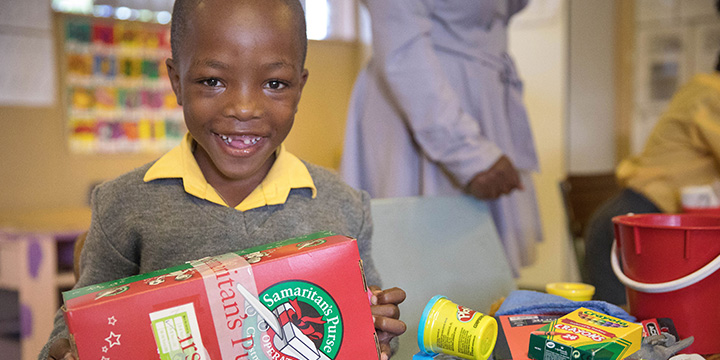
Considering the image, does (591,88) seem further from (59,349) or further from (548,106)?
(59,349)

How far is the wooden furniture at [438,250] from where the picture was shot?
100 cm

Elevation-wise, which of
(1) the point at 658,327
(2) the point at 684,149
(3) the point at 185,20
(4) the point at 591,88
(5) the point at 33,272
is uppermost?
(4) the point at 591,88

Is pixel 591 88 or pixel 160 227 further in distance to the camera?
pixel 591 88

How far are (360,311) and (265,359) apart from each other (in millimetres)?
98

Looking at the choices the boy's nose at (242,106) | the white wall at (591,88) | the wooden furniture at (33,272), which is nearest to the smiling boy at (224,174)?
the boy's nose at (242,106)

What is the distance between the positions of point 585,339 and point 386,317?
0.67ft

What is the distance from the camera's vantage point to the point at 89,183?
365 centimetres

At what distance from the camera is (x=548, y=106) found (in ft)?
10.4

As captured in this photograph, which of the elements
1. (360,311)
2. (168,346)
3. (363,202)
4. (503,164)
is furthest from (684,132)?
(168,346)

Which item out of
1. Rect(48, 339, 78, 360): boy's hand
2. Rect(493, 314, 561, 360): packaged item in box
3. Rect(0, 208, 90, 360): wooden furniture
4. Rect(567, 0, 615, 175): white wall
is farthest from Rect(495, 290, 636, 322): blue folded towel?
Rect(567, 0, 615, 175): white wall

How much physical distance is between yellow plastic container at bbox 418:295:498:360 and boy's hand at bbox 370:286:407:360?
4cm

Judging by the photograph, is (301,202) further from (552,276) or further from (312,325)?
(552,276)

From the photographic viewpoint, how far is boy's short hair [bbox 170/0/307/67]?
71cm

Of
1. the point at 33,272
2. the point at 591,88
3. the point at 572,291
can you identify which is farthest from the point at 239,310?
the point at 591,88
